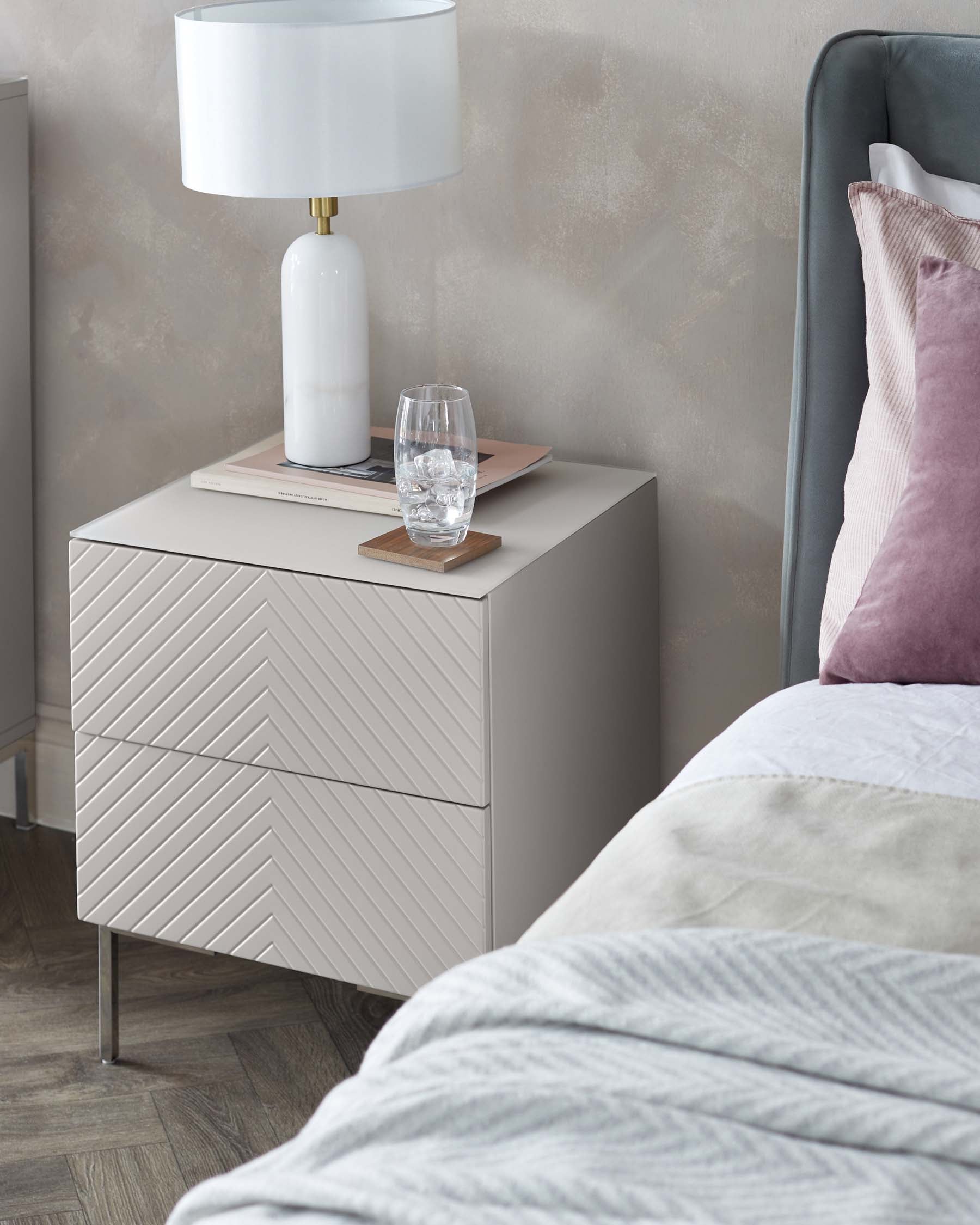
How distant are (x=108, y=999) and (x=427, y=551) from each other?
719mm

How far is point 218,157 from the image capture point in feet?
5.33

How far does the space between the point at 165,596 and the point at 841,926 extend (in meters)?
0.97

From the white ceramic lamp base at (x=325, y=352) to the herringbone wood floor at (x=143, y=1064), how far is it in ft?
2.38

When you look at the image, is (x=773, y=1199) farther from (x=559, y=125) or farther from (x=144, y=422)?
(x=144, y=422)

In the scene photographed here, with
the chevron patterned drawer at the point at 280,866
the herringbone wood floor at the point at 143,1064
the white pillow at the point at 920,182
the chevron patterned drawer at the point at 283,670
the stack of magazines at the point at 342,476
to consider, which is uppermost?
the white pillow at the point at 920,182

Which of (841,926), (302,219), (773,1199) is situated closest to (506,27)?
(302,219)

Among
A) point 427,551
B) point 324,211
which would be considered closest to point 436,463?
point 427,551

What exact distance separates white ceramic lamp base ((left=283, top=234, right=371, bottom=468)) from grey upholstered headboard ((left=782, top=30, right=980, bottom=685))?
53cm

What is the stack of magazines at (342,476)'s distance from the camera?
1.75 meters

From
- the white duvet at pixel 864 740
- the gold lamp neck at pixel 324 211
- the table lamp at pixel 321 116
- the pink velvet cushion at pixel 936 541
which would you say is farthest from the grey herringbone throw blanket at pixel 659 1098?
the gold lamp neck at pixel 324 211

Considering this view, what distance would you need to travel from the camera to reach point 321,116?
1579 millimetres

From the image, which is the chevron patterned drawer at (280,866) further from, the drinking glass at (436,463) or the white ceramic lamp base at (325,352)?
the white ceramic lamp base at (325,352)

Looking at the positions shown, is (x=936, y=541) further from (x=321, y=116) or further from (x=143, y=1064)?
(x=143, y=1064)

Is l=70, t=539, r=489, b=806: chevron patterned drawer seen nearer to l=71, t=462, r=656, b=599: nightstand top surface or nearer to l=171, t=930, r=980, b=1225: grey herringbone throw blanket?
l=71, t=462, r=656, b=599: nightstand top surface
